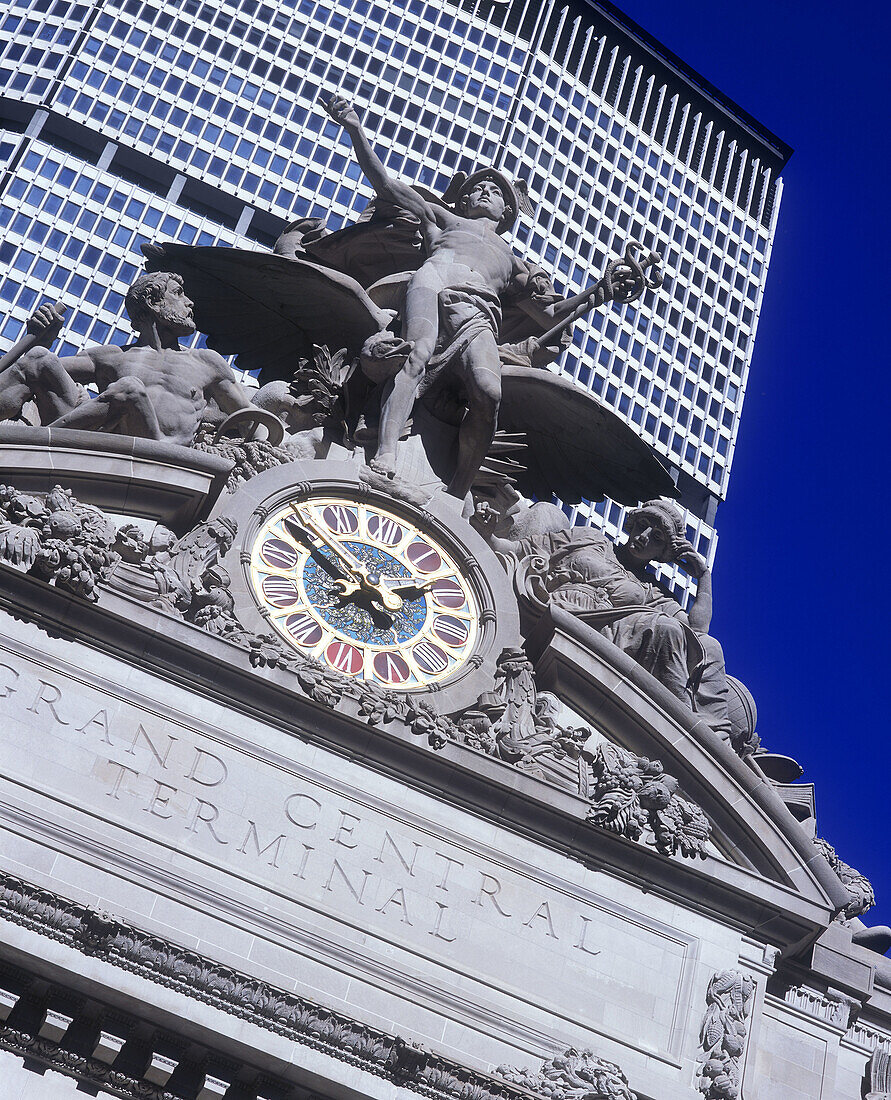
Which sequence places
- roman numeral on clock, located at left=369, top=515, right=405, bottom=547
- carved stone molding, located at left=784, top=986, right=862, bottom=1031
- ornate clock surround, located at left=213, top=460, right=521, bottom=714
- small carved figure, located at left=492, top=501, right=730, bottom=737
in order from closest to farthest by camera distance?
carved stone molding, located at left=784, top=986, right=862, bottom=1031
ornate clock surround, located at left=213, top=460, right=521, bottom=714
roman numeral on clock, located at left=369, top=515, right=405, bottom=547
small carved figure, located at left=492, top=501, right=730, bottom=737

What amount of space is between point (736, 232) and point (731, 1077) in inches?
1096

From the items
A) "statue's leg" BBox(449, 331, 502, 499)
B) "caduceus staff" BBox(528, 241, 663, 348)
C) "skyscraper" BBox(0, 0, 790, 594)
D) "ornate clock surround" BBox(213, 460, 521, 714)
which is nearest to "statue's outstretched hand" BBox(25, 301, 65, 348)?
"ornate clock surround" BBox(213, 460, 521, 714)

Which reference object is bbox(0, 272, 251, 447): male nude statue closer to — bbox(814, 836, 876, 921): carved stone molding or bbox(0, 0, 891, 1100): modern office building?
bbox(0, 0, 891, 1100): modern office building

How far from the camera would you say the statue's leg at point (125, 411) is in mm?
26406

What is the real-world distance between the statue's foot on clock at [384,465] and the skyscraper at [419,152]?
881cm

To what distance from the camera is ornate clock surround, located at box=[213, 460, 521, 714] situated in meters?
25.2

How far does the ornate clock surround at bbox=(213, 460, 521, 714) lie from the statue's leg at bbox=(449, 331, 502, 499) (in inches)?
26.0

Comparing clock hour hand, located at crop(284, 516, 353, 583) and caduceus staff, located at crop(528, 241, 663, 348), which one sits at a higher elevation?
caduceus staff, located at crop(528, 241, 663, 348)

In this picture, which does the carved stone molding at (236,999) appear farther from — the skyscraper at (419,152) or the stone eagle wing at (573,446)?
the skyscraper at (419,152)

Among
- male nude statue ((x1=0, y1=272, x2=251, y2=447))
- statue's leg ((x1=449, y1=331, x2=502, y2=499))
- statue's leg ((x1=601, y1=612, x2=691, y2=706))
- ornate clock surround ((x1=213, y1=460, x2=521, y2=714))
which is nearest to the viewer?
ornate clock surround ((x1=213, y1=460, x2=521, y2=714))

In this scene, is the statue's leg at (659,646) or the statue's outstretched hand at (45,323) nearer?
the statue's outstretched hand at (45,323)

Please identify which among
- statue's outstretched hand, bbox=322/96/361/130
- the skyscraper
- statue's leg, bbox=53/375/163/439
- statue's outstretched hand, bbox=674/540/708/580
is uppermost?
the skyscraper

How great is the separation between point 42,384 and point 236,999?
8769 millimetres

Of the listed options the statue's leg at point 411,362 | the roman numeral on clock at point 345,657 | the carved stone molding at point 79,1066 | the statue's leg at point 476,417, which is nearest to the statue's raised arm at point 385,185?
the statue's leg at point 411,362
